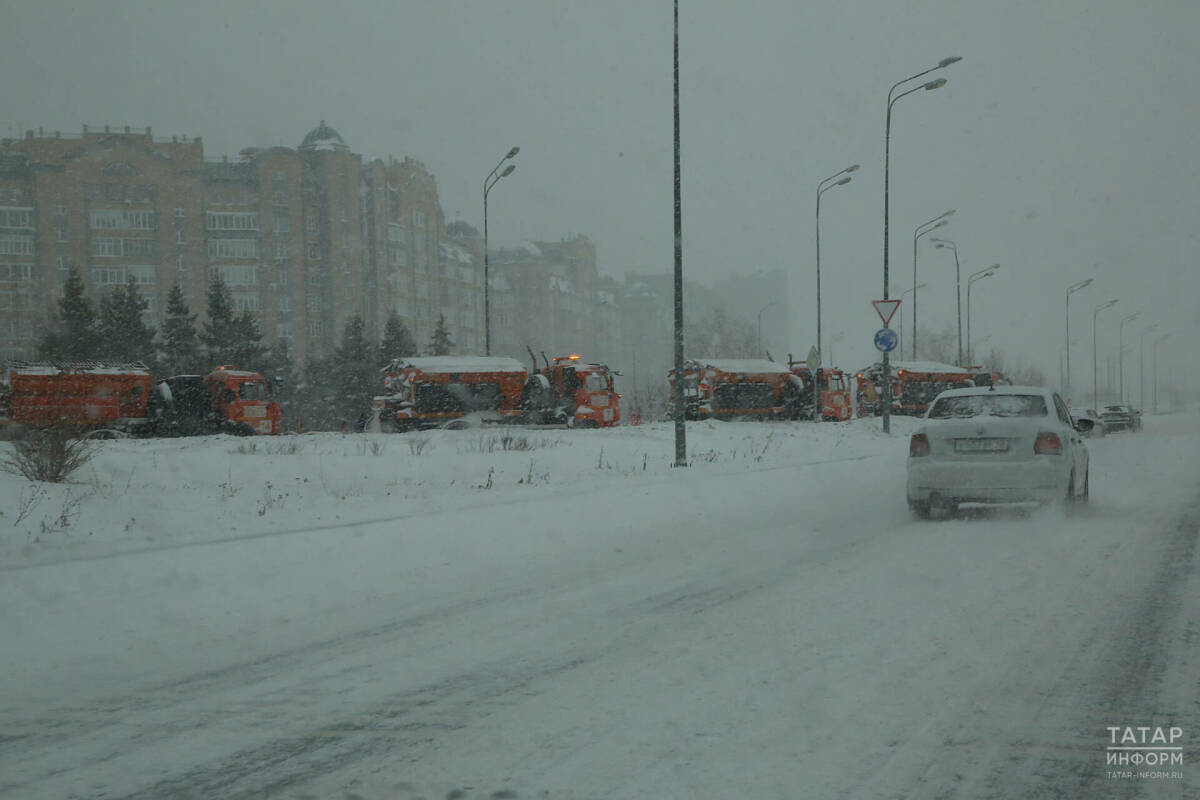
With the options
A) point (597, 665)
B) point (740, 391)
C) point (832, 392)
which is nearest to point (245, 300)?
point (832, 392)

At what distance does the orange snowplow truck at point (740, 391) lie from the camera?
136 feet

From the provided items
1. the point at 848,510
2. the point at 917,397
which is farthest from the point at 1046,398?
the point at 917,397

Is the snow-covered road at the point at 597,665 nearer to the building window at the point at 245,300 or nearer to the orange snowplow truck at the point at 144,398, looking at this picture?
the orange snowplow truck at the point at 144,398

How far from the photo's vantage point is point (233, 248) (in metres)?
86.4

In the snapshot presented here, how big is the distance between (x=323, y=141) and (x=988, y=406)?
86.1m

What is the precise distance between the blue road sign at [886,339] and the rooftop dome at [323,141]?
7186cm

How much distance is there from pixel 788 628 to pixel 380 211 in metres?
90.3

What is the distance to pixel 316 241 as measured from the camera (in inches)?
3573

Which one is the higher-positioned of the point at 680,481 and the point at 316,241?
the point at 316,241

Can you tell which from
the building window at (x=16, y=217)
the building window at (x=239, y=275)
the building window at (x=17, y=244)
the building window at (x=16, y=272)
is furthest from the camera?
the building window at (x=239, y=275)

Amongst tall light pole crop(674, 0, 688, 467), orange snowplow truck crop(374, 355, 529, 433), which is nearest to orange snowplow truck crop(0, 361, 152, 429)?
orange snowplow truck crop(374, 355, 529, 433)

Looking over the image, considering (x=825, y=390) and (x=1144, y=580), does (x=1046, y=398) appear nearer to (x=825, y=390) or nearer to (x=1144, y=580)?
(x=1144, y=580)

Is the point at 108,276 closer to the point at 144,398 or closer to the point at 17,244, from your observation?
the point at 17,244

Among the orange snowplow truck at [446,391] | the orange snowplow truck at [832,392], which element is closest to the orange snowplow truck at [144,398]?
the orange snowplow truck at [446,391]
